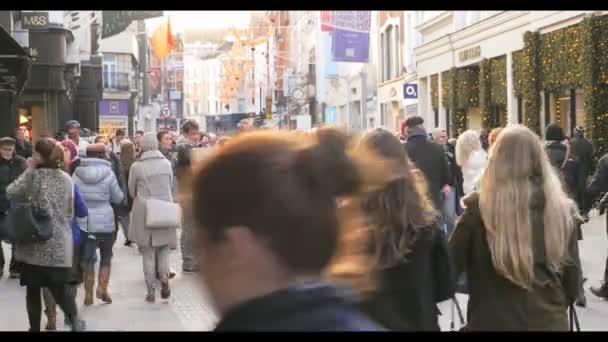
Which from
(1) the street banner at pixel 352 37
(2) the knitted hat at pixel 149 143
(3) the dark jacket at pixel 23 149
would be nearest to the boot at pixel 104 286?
(2) the knitted hat at pixel 149 143

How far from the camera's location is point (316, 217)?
1.74 m

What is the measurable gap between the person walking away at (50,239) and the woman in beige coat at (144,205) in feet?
8.23

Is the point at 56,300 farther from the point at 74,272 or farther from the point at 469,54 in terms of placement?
the point at 469,54

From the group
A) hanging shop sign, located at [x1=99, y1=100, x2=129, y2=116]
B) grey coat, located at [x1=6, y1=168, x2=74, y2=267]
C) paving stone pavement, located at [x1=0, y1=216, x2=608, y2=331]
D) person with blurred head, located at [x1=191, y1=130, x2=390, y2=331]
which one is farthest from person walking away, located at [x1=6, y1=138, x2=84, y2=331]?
hanging shop sign, located at [x1=99, y1=100, x2=129, y2=116]

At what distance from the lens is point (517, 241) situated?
16.3 ft

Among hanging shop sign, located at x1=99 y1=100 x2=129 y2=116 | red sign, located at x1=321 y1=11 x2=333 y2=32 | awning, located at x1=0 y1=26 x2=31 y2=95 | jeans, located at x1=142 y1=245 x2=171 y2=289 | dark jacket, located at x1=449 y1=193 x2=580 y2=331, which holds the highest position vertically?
red sign, located at x1=321 y1=11 x2=333 y2=32

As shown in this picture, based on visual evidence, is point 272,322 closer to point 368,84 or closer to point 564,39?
point 564,39

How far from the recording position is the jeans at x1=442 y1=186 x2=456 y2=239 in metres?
13.7

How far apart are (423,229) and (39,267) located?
14.2ft

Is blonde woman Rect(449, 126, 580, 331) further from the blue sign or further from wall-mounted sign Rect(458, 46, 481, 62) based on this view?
the blue sign

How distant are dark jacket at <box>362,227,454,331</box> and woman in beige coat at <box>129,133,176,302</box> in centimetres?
657

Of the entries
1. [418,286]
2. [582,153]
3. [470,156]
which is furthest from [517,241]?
[582,153]

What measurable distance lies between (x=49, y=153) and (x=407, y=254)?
451 centimetres

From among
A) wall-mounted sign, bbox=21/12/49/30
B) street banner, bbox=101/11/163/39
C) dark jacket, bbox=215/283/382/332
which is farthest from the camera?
street banner, bbox=101/11/163/39
